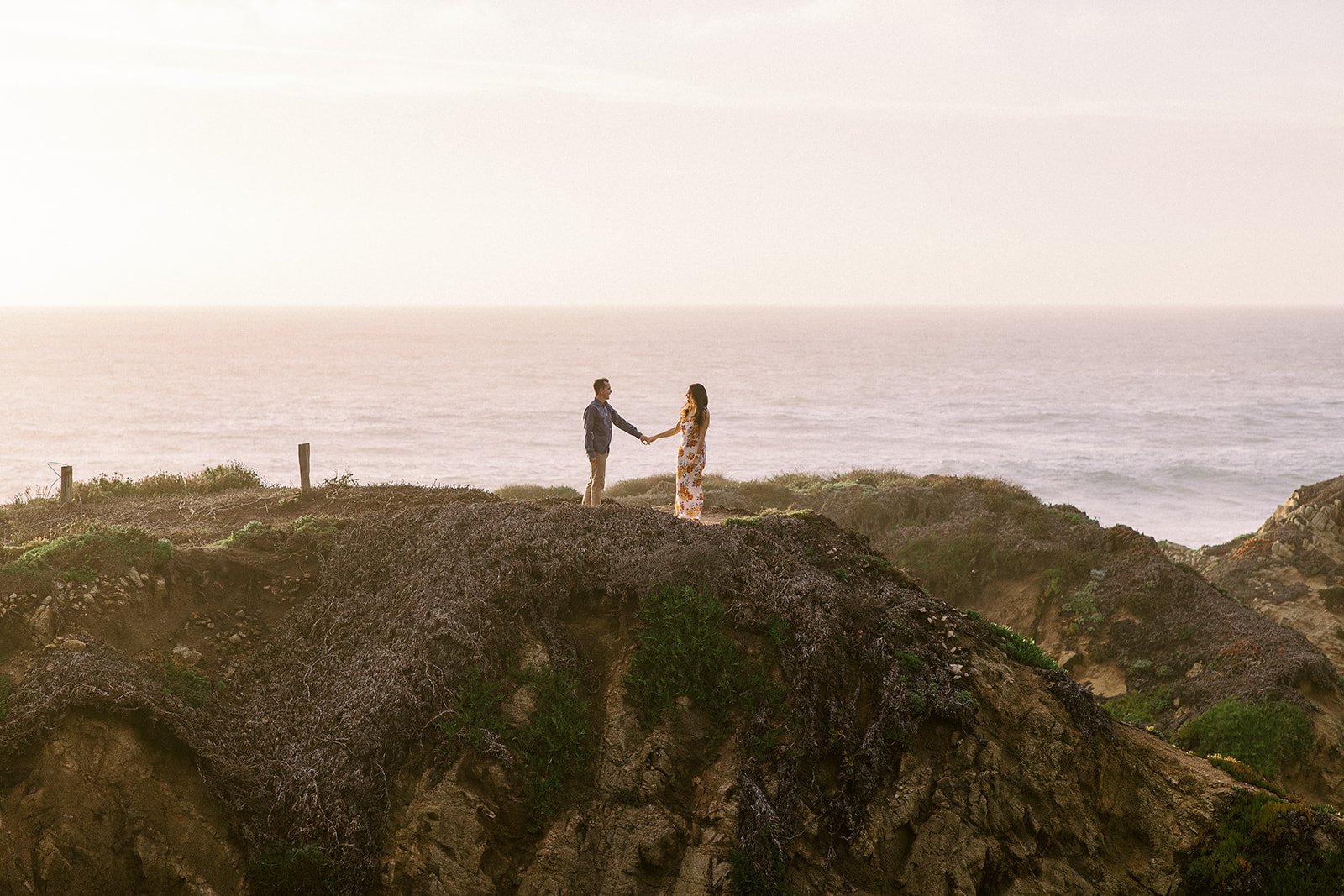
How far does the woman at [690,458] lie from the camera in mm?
18333

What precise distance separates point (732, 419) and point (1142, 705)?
73267 millimetres

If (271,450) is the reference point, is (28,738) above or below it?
above

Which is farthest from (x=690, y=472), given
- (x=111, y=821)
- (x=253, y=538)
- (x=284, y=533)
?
(x=111, y=821)

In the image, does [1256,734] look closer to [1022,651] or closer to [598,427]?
[1022,651]

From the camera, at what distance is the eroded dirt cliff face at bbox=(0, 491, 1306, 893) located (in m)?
11.9

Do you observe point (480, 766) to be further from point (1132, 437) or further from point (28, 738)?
point (1132, 437)

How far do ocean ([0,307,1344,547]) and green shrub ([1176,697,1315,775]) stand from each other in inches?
1302

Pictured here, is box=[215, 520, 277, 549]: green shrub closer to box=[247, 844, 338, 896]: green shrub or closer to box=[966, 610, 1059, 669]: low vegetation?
box=[247, 844, 338, 896]: green shrub

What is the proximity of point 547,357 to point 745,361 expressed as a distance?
3187 cm

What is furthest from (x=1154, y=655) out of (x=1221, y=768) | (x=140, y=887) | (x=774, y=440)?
(x=774, y=440)

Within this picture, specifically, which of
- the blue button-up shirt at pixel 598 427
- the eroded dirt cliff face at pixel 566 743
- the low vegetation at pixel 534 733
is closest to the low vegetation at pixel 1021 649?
the eroded dirt cliff face at pixel 566 743

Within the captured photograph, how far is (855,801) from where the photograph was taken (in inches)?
501

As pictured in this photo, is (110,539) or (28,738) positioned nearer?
(28,738)

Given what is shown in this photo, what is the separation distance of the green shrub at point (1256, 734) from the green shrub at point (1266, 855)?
5.19 metres
